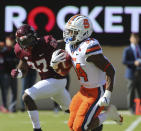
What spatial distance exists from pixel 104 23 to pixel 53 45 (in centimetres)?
493

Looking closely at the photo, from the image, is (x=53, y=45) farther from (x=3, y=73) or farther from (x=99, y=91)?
(x=3, y=73)

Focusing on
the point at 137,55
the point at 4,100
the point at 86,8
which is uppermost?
the point at 86,8

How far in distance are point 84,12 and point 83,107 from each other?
6.06m

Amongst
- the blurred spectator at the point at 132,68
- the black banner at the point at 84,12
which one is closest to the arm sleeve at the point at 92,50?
the blurred spectator at the point at 132,68

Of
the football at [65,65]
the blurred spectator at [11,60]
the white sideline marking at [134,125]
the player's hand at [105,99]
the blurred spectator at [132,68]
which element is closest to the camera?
the player's hand at [105,99]

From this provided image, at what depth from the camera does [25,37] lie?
6750mm

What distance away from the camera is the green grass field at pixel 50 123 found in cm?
843

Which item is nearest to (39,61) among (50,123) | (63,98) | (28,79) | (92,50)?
(63,98)

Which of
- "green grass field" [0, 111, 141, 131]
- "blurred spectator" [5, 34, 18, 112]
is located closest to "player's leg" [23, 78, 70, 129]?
"green grass field" [0, 111, 141, 131]

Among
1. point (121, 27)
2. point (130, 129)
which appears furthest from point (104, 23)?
point (130, 129)

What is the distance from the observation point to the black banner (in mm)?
11617

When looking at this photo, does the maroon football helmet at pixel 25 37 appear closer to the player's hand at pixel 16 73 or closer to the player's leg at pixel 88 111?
the player's hand at pixel 16 73

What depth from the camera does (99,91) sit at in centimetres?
592

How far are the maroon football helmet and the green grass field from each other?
194cm
